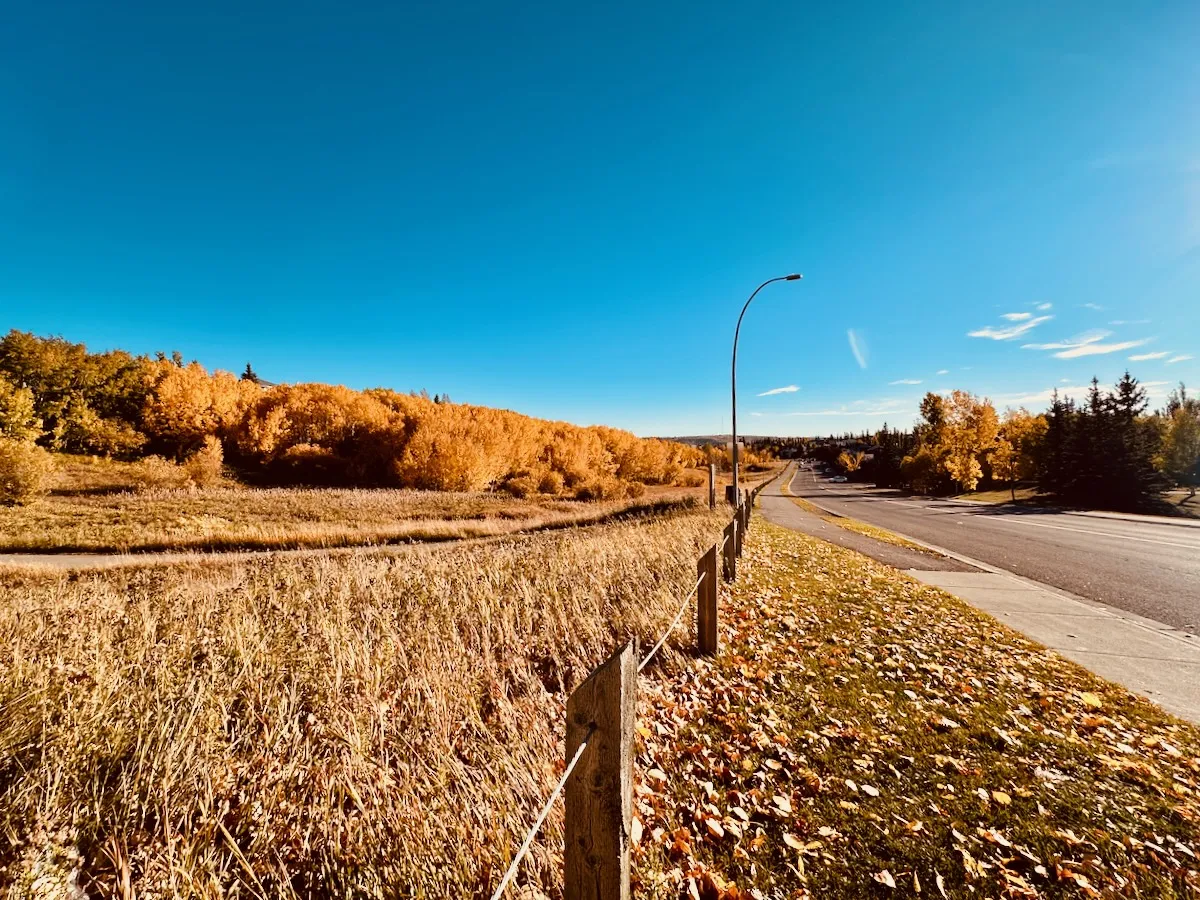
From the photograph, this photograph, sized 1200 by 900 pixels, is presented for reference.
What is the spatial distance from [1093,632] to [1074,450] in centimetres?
3573

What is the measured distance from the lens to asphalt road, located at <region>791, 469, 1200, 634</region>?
7469 millimetres

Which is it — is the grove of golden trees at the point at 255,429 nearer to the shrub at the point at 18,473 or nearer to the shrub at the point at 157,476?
the shrub at the point at 157,476

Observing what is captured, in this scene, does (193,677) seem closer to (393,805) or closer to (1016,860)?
(393,805)

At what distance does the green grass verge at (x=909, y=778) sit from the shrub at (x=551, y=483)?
42122 mm

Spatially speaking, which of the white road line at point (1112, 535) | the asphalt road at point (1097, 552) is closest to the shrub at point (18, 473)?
the asphalt road at point (1097, 552)

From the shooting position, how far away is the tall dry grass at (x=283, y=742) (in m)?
2.20

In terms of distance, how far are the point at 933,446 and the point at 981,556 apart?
137 ft

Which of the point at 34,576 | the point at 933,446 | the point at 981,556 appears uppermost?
the point at 933,446

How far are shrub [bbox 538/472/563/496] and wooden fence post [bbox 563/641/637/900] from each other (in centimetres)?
4465

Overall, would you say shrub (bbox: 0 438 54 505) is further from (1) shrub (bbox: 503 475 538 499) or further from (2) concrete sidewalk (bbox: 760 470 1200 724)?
(2) concrete sidewalk (bbox: 760 470 1200 724)

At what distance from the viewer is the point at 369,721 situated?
3.19m

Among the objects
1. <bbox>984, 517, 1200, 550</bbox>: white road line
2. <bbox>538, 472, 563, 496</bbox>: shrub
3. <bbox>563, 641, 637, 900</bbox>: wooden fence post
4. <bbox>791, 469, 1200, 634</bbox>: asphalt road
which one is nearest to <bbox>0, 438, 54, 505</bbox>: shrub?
<bbox>538, 472, 563, 496</bbox>: shrub

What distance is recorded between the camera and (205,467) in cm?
3578

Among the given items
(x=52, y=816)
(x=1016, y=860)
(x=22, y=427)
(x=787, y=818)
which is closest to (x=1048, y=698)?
(x=1016, y=860)
